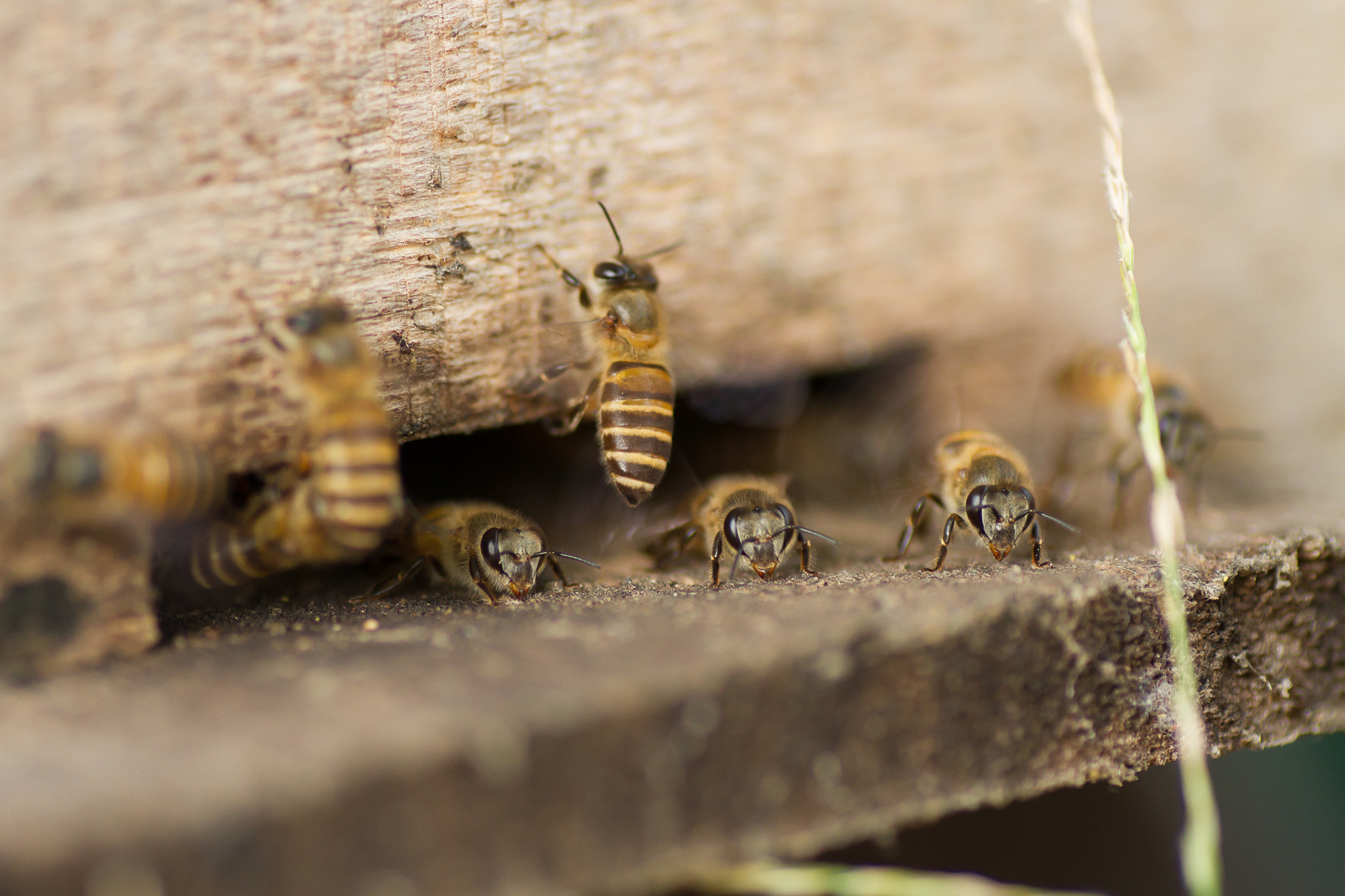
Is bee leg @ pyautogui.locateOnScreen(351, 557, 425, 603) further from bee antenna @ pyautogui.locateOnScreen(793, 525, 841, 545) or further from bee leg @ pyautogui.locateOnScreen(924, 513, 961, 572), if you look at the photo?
bee leg @ pyautogui.locateOnScreen(924, 513, 961, 572)

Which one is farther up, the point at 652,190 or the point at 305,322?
the point at 652,190

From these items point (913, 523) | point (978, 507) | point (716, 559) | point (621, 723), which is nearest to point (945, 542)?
point (978, 507)

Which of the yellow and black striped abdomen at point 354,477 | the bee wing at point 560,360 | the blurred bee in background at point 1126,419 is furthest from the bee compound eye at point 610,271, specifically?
the blurred bee in background at point 1126,419

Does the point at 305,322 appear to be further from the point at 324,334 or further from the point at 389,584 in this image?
the point at 389,584

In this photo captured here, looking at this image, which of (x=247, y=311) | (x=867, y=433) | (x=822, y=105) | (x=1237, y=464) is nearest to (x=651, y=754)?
(x=247, y=311)

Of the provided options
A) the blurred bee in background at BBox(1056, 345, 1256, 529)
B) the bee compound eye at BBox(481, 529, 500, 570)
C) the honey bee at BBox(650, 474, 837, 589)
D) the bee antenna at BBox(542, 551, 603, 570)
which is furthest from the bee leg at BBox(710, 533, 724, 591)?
the blurred bee in background at BBox(1056, 345, 1256, 529)

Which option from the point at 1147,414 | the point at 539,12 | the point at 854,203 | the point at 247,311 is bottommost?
the point at 247,311

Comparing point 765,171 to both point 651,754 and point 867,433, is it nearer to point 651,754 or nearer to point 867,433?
point 867,433

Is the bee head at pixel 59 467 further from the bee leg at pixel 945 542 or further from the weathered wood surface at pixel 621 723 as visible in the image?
the bee leg at pixel 945 542
